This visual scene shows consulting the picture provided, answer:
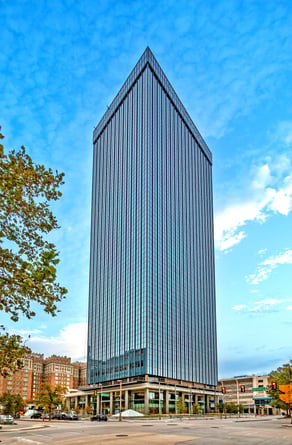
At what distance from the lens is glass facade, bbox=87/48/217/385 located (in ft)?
408

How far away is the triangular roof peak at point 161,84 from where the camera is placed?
150 meters

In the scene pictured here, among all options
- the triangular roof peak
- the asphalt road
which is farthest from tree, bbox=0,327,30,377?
the triangular roof peak

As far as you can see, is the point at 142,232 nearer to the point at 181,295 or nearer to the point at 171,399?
the point at 181,295

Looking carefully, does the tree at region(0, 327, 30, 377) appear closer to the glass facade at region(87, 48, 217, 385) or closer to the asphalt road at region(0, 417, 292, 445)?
the asphalt road at region(0, 417, 292, 445)

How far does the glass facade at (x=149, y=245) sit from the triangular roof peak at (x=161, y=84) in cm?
61

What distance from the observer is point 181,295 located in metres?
142

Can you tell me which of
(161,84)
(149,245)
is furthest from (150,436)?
(161,84)

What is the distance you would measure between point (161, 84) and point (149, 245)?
237ft

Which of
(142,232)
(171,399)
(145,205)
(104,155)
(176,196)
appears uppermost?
(104,155)

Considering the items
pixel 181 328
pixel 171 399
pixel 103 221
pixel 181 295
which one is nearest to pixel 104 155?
pixel 103 221

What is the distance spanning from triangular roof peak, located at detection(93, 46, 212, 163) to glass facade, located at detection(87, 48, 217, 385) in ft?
2.00

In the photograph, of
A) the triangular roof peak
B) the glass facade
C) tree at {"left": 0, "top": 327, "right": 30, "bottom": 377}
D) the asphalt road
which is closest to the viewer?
tree at {"left": 0, "top": 327, "right": 30, "bottom": 377}

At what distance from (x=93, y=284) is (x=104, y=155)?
58.9 metres

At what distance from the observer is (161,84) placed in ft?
507
